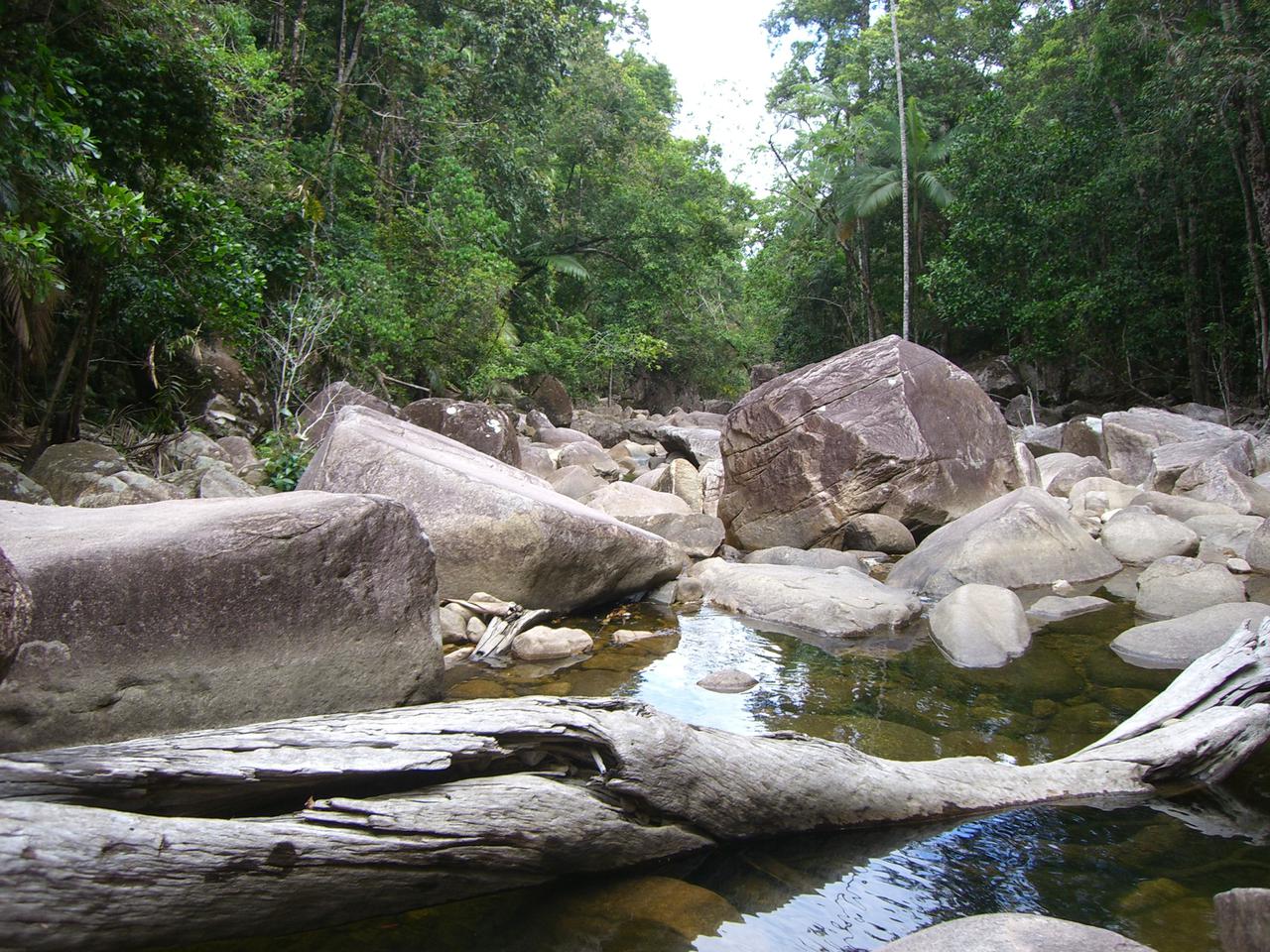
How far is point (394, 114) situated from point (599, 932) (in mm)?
16549

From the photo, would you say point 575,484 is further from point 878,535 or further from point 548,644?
point 548,644

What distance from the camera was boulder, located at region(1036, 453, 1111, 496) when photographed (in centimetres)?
1045

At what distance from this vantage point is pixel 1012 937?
2.28 metres

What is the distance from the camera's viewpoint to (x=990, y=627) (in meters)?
5.56

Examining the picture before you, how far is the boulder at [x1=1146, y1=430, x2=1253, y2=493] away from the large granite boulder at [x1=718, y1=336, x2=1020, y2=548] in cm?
207

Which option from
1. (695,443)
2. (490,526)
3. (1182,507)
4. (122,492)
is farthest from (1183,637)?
(695,443)

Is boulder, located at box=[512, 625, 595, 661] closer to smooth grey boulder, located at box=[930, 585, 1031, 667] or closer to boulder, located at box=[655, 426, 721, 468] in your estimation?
smooth grey boulder, located at box=[930, 585, 1031, 667]

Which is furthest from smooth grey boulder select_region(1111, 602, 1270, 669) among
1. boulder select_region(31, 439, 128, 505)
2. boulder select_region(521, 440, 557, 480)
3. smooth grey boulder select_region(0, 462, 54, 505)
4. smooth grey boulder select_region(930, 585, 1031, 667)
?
boulder select_region(521, 440, 557, 480)

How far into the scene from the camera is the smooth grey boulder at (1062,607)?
620 centimetres

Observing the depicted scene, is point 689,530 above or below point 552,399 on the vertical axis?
below

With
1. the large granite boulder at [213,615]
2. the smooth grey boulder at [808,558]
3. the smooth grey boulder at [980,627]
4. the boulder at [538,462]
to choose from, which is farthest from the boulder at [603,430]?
the large granite boulder at [213,615]

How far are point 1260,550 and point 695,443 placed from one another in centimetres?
814

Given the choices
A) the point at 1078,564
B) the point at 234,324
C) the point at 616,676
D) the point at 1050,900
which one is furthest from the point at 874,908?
the point at 234,324

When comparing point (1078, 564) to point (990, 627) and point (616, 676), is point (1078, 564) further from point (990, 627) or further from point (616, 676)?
point (616, 676)
